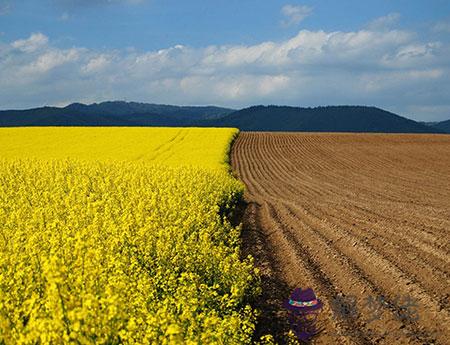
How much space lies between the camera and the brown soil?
8461 mm

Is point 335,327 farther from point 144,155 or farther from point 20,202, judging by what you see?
point 144,155

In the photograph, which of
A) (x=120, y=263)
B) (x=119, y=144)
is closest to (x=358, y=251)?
(x=120, y=263)

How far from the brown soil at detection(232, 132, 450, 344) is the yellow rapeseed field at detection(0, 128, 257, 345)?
1.15 meters

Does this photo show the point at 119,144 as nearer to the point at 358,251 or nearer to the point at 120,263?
the point at 358,251

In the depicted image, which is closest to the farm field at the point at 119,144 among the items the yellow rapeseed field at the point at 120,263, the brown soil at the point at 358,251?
the brown soil at the point at 358,251

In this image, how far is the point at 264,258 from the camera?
40.2ft

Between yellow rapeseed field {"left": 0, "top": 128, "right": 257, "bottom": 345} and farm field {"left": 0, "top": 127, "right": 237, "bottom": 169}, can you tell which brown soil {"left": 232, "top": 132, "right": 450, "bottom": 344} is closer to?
yellow rapeseed field {"left": 0, "top": 128, "right": 257, "bottom": 345}

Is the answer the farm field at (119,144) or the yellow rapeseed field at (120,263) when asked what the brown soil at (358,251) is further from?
the farm field at (119,144)

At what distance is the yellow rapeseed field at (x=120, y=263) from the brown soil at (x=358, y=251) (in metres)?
1.15

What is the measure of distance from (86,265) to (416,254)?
8.78 meters

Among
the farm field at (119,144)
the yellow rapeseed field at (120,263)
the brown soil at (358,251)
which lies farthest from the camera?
the farm field at (119,144)

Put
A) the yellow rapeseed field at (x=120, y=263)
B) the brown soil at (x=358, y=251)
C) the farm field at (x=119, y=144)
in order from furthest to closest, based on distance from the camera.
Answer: the farm field at (x=119, y=144)
the brown soil at (x=358, y=251)
the yellow rapeseed field at (x=120, y=263)

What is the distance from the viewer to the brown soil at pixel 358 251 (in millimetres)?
8461

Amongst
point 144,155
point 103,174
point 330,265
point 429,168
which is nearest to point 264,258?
point 330,265
